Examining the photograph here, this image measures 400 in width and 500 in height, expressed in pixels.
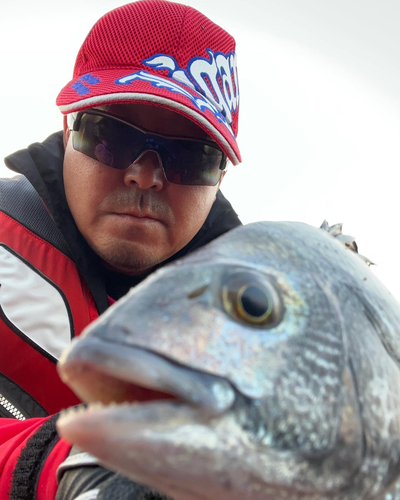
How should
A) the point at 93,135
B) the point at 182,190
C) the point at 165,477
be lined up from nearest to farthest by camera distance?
the point at 165,477
the point at 93,135
the point at 182,190

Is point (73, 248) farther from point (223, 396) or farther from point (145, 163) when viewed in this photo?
point (223, 396)

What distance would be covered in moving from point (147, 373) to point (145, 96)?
65.5 inches

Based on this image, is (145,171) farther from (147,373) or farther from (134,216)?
(147,373)

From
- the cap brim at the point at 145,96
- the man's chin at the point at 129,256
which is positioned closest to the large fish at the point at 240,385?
the cap brim at the point at 145,96

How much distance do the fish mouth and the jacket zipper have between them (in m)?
1.60

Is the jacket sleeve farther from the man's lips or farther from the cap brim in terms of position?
the cap brim

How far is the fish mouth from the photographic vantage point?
63 centimetres

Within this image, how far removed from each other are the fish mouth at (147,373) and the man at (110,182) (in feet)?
5.20

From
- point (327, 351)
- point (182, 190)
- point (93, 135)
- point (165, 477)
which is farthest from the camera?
point (182, 190)

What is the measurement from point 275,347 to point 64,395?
1.74m

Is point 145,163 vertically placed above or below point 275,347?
above

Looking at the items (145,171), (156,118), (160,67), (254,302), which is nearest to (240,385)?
(254,302)

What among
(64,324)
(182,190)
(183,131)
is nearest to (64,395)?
(64,324)

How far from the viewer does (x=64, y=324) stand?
221cm
